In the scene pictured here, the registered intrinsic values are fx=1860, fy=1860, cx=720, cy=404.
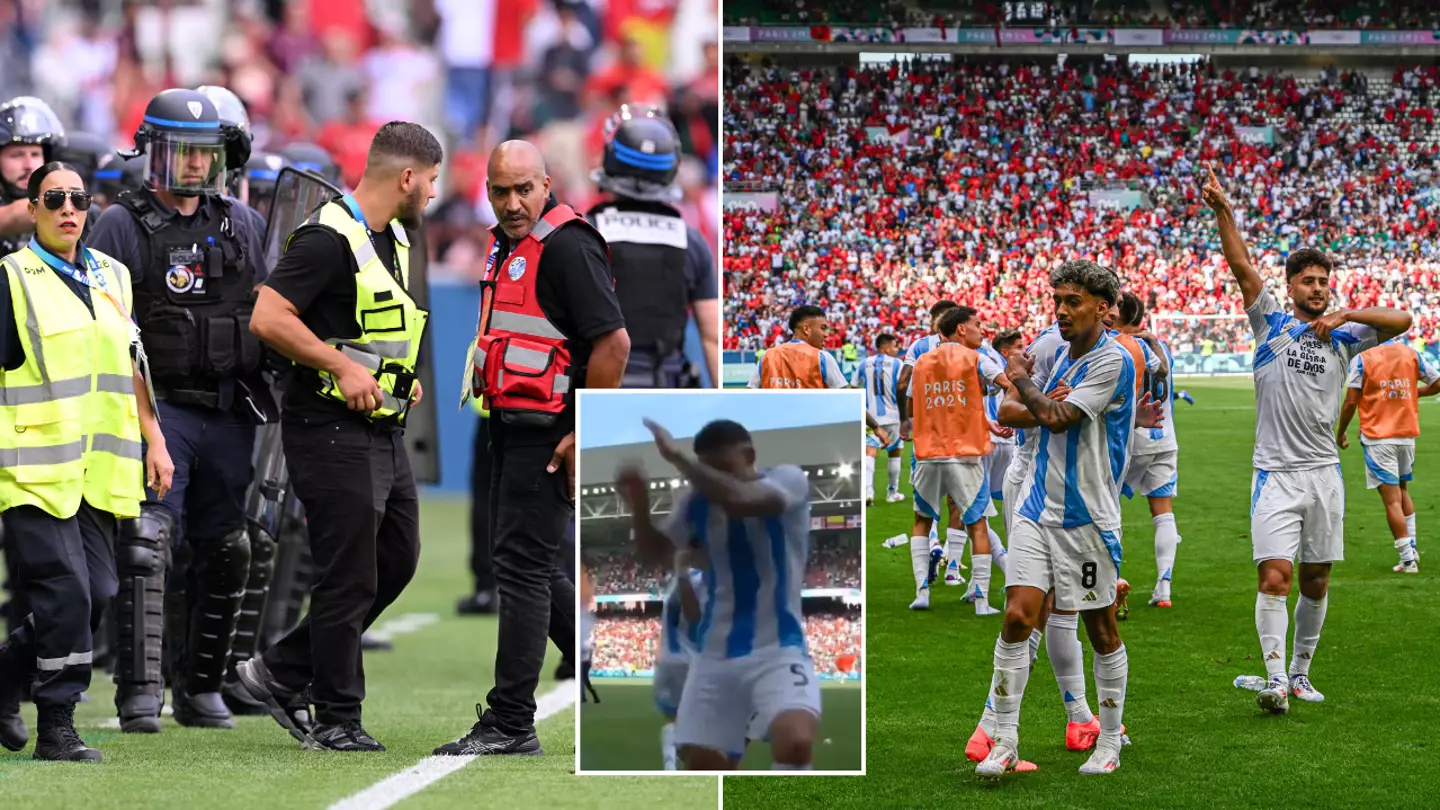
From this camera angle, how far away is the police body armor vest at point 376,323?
4.40 metres

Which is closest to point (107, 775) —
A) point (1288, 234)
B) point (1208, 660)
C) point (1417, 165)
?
point (1208, 660)

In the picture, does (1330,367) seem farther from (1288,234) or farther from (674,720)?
(1288,234)

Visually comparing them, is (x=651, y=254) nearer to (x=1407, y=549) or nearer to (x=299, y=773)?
(x=299, y=773)

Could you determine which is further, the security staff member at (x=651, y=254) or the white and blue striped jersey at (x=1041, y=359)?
the security staff member at (x=651, y=254)

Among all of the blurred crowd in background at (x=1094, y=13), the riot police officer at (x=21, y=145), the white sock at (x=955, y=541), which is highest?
the blurred crowd in background at (x=1094, y=13)

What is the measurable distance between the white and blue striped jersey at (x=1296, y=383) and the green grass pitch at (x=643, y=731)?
313cm

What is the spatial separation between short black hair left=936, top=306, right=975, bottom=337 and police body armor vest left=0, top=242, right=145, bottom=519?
13.5ft

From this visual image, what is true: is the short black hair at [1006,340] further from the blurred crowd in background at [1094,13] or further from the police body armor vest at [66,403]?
the blurred crowd in background at [1094,13]

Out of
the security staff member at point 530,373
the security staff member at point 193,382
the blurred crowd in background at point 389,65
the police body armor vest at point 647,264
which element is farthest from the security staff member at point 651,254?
the blurred crowd in background at point 389,65

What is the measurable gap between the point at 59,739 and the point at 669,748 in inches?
76.3

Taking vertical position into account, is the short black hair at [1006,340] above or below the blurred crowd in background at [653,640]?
above

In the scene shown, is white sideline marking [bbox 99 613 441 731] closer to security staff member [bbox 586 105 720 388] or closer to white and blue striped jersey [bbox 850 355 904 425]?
security staff member [bbox 586 105 720 388]

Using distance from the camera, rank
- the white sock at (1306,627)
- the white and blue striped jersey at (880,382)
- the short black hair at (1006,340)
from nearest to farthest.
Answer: the white sock at (1306,627), the short black hair at (1006,340), the white and blue striped jersey at (880,382)

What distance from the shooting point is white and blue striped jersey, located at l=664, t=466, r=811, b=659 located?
3.04 meters
